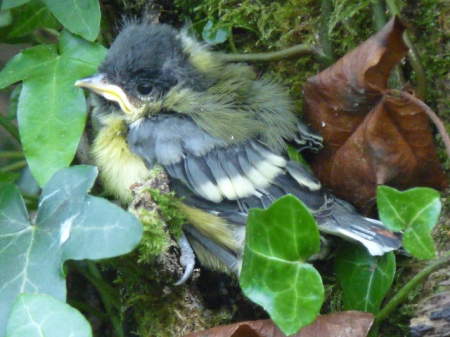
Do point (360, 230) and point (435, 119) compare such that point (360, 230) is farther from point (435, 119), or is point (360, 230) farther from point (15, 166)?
point (15, 166)

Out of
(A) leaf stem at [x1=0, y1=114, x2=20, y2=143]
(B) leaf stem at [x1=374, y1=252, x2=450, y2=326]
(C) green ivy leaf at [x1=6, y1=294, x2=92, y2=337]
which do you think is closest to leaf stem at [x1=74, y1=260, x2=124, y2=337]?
(A) leaf stem at [x1=0, y1=114, x2=20, y2=143]

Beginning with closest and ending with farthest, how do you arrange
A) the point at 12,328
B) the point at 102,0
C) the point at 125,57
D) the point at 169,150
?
the point at 12,328
the point at 169,150
the point at 125,57
the point at 102,0

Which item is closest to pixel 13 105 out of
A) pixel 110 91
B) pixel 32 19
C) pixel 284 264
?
pixel 32 19

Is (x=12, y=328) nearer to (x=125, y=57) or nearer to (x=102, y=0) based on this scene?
(x=125, y=57)

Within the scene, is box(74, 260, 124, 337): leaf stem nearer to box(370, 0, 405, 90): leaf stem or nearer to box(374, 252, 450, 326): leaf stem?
box(374, 252, 450, 326): leaf stem

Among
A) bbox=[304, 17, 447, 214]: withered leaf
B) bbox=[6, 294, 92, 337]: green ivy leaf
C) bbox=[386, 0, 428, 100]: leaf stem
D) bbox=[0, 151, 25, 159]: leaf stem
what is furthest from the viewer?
bbox=[0, 151, 25, 159]: leaf stem

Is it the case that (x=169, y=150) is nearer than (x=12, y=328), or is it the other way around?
(x=12, y=328)

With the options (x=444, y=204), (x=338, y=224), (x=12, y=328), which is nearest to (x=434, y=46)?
(x=444, y=204)
